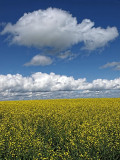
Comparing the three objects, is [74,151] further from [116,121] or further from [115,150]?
[116,121]

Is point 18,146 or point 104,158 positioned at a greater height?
point 18,146

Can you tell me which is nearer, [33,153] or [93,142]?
[33,153]

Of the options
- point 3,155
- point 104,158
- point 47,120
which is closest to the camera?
point 104,158

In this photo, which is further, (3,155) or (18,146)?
(3,155)

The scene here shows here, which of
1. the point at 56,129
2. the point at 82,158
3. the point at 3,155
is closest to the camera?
the point at 82,158

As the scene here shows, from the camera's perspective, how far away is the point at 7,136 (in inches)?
347

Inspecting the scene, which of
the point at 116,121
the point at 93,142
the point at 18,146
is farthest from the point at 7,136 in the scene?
the point at 116,121

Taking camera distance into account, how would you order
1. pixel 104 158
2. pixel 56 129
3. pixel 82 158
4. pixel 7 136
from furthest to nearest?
pixel 56 129
pixel 7 136
pixel 104 158
pixel 82 158

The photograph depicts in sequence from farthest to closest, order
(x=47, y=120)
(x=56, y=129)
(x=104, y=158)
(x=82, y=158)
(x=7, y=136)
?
(x=47, y=120), (x=56, y=129), (x=7, y=136), (x=104, y=158), (x=82, y=158)

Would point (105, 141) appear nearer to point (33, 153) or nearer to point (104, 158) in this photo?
point (104, 158)

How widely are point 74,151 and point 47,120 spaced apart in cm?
565

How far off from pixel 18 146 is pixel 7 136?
7.29 feet

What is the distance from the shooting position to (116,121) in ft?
33.3

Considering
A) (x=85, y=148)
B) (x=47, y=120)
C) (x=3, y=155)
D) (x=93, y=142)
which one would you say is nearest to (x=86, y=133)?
(x=93, y=142)
